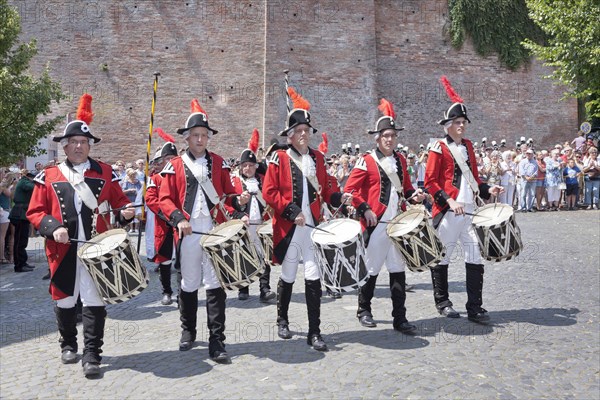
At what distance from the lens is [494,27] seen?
104 ft

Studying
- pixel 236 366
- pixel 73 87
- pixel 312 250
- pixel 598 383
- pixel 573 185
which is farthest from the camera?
pixel 73 87

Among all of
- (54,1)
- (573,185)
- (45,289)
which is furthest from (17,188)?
(54,1)

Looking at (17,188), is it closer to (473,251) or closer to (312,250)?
(312,250)

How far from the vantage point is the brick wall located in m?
28.1

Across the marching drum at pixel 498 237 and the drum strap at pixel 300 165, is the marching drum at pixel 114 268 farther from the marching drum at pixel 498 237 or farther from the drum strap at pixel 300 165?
the marching drum at pixel 498 237

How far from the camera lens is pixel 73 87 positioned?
2786 centimetres

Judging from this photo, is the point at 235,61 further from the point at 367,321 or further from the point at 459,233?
the point at 367,321

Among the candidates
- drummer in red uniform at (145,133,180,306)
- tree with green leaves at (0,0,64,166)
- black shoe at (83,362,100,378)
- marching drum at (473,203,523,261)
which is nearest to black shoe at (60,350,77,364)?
black shoe at (83,362,100,378)

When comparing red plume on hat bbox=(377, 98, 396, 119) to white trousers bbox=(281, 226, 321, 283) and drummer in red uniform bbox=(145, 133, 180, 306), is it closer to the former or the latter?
white trousers bbox=(281, 226, 321, 283)

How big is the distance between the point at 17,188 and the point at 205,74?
17721 mm

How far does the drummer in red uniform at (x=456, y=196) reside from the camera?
23.0 feet

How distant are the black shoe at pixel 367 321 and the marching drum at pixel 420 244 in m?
0.84

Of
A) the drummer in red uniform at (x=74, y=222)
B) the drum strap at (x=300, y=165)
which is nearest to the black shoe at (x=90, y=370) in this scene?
the drummer in red uniform at (x=74, y=222)

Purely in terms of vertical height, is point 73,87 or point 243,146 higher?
point 73,87
